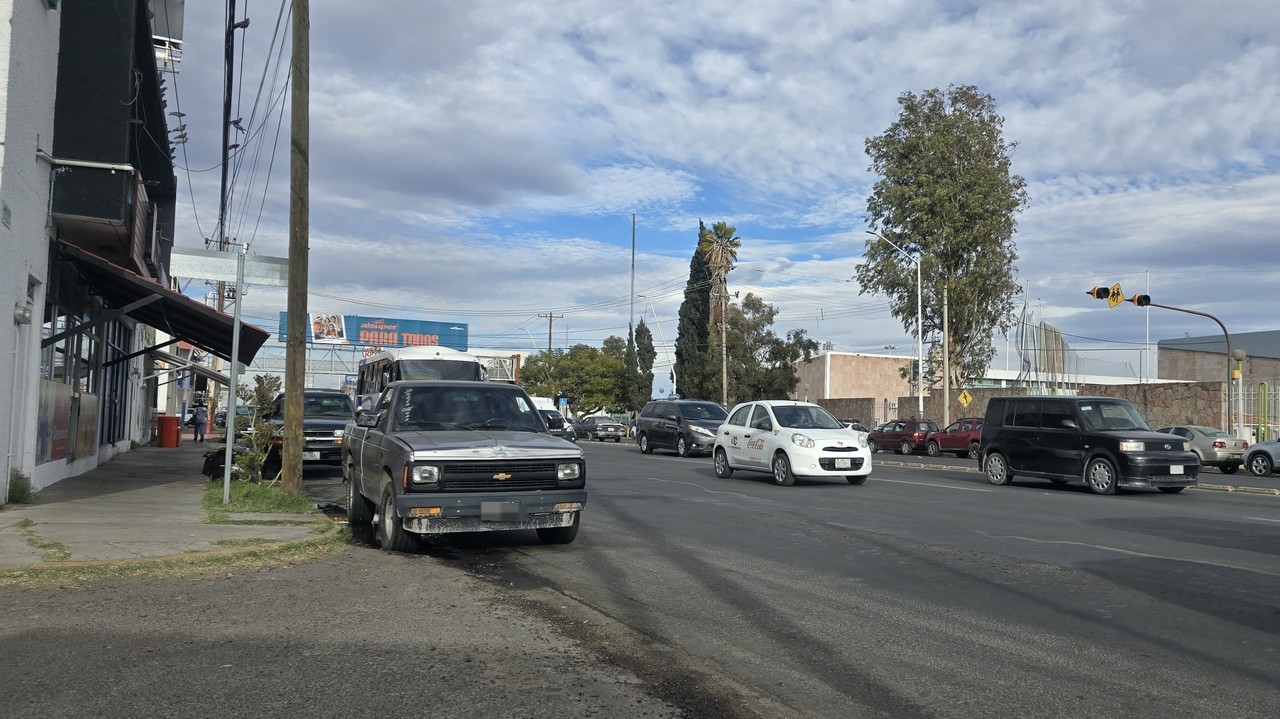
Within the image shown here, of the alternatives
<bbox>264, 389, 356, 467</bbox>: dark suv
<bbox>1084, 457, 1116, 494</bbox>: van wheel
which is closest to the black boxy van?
<bbox>1084, 457, 1116, 494</bbox>: van wheel

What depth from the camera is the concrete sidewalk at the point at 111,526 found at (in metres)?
8.88

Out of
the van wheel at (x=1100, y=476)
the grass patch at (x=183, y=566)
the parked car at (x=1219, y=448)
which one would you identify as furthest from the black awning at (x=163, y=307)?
the parked car at (x=1219, y=448)

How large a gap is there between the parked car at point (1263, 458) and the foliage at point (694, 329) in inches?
1458

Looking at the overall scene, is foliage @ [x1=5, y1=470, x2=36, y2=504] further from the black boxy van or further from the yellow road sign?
the yellow road sign

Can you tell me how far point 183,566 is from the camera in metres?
8.50

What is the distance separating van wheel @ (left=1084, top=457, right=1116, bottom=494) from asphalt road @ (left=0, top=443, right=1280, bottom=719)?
6.03 meters

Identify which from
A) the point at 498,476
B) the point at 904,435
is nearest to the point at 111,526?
the point at 498,476

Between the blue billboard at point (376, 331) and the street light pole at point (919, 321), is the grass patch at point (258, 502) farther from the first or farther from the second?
the blue billboard at point (376, 331)

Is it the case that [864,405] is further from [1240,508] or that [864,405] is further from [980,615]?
[980,615]

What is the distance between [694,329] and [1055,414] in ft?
154

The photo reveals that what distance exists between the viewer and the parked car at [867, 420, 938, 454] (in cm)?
4046

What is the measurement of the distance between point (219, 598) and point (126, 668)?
200 cm

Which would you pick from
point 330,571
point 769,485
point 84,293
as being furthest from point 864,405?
point 330,571

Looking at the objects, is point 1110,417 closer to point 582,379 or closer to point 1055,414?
point 1055,414
